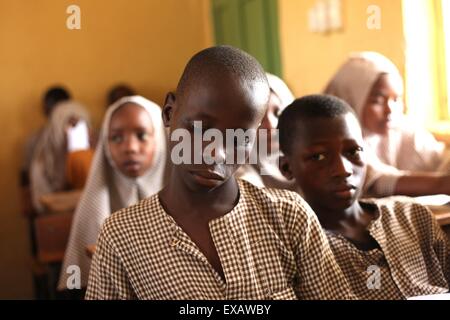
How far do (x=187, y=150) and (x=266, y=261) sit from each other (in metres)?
0.14

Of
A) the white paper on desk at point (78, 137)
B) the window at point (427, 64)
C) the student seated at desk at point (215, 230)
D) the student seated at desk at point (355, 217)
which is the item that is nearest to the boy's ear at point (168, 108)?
the student seated at desk at point (215, 230)

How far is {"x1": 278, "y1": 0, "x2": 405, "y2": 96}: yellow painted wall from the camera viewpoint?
1.01 meters

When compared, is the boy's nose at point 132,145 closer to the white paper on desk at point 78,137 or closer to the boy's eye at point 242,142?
the white paper on desk at point 78,137

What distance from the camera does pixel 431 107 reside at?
3.81 ft

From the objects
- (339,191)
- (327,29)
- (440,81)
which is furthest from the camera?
Answer: (327,29)

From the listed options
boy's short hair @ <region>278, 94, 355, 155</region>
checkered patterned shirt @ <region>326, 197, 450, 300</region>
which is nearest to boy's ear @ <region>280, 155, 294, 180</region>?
boy's short hair @ <region>278, 94, 355, 155</region>

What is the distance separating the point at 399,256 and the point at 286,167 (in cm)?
19

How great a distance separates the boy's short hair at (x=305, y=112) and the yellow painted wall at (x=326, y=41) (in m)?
0.13

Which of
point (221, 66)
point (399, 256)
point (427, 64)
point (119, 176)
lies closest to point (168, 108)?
point (221, 66)

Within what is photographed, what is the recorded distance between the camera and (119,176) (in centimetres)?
138

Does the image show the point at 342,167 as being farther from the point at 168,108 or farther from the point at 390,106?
the point at 390,106

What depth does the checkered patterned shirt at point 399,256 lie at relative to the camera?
77 cm
